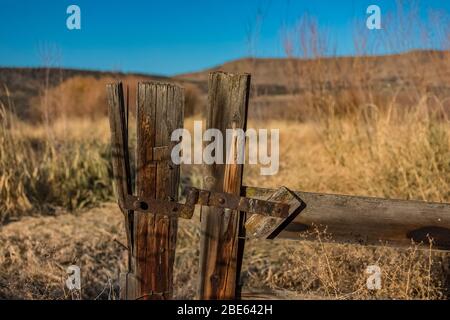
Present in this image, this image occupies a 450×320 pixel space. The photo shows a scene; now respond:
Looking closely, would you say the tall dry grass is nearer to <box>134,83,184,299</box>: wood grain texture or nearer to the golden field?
the golden field

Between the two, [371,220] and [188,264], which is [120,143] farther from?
[188,264]

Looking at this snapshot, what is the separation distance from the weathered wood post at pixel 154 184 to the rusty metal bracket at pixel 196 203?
0.02 metres

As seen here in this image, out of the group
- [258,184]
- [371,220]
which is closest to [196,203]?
[371,220]

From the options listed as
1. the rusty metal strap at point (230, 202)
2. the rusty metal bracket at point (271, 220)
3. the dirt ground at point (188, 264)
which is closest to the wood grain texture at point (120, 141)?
the rusty metal strap at point (230, 202)

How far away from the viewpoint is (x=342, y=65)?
7.93m

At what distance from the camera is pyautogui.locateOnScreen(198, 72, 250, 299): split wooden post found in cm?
219

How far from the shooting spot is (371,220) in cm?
245

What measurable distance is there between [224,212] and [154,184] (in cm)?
28

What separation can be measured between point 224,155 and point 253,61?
5.51 metres

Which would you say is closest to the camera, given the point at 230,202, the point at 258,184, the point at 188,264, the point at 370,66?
the point at 230,202

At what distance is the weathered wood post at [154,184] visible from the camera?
2.20m
